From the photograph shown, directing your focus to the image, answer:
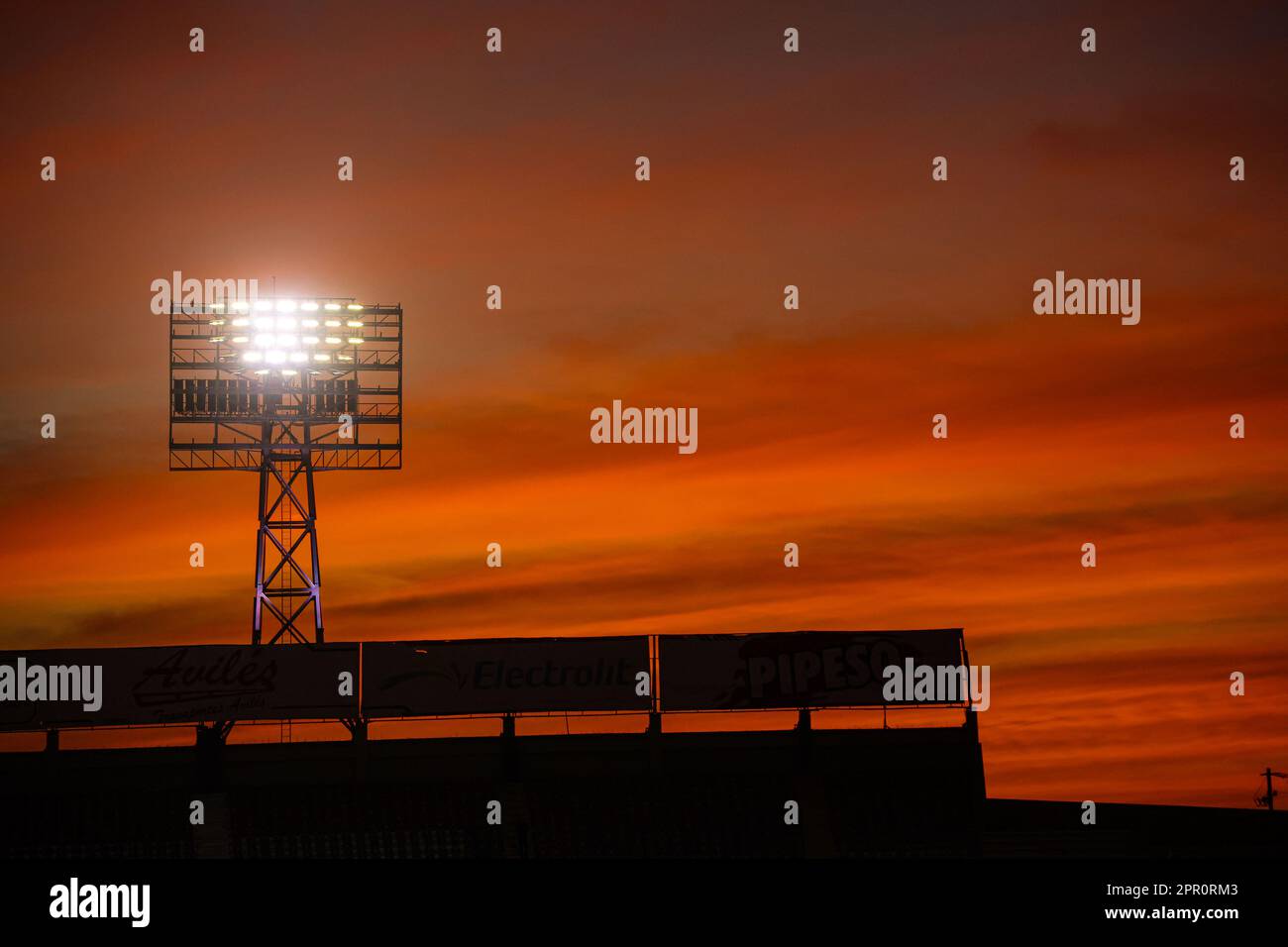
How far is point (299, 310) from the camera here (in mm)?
71688

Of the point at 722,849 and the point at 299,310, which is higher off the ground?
the point at 299,310

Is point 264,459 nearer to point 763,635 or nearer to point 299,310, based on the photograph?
point 299,310

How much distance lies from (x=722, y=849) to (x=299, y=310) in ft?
92.5

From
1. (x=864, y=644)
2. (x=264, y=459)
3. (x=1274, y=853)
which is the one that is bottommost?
(x=1274, y=853)
